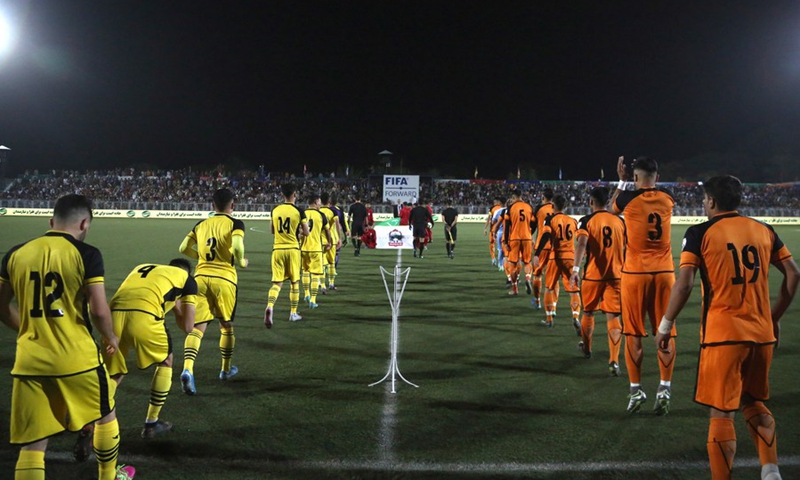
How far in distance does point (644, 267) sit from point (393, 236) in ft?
56.6

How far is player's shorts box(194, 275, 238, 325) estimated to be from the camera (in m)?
5.79

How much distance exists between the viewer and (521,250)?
11.5m

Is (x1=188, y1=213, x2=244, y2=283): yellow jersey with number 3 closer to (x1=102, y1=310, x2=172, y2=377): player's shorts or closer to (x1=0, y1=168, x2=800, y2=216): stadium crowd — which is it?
(x1=102, y1=310, x2=172, y2=377): player's shorts

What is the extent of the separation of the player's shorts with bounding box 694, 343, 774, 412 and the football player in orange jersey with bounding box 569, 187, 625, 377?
2.87 metres

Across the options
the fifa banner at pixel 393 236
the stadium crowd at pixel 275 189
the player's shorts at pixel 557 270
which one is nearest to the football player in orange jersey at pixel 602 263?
the player's shorts at pixel 557 270

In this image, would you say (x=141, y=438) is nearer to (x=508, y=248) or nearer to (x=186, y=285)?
(x=186, y=285)

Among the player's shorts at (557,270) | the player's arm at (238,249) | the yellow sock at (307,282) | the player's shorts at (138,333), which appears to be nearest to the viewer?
the player's shorts at (138,333)

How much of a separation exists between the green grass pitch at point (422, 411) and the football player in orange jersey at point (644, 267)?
491mm

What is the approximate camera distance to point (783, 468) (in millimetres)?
3965

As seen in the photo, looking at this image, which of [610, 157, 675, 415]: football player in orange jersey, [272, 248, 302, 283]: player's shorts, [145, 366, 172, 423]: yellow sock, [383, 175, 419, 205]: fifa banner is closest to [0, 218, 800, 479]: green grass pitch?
[145, 366, 172, 423]: yellow sock

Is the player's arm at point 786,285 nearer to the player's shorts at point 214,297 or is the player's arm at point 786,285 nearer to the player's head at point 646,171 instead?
the player's head at point 646,171

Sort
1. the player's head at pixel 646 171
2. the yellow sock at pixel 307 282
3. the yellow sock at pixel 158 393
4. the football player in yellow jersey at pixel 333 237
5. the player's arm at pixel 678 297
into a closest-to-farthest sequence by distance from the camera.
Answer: the player's arm at pixel 678 297 → the yellow sock at pixel 158 393 → the player's head at pixel 646 171 → the yellow sock at pixel 307 282 → the football player in yellow jersey at pixel 333 237

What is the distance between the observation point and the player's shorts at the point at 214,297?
19.0ft

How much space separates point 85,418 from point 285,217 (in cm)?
570
